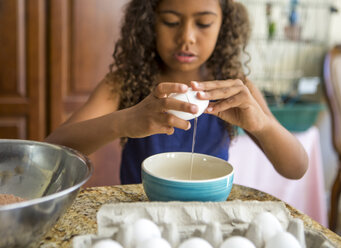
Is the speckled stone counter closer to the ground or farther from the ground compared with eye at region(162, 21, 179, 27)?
closer to the ground

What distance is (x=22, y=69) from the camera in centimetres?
195

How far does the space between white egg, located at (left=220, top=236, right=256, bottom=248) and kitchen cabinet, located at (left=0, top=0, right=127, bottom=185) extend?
1688mm

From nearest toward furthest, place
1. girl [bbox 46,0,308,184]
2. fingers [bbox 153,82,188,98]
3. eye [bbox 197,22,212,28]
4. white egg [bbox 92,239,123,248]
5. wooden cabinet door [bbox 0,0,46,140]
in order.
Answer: white egg [bbox 92,239,123,248]
fingers [bbox 153,82,188,98]
girl [bbox 46,0,308,184]
eye [bbox 197,22,212,28]
wooden cabinet door [bbox 0,0,46,140]

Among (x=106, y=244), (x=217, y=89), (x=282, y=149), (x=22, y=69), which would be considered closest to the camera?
(x=106, y=244)

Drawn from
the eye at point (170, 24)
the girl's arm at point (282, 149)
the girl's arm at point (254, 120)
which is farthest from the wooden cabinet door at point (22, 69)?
the girl's arm at point (282, 149)

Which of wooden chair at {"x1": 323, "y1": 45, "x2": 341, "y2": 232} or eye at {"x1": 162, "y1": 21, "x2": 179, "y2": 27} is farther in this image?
wooden chair at {"x1": 323, "y1": 45, "x2": 341, "y2": 232}

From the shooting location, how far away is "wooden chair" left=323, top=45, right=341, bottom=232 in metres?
2.06

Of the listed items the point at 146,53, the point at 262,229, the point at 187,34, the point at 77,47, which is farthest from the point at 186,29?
the point at 77,47

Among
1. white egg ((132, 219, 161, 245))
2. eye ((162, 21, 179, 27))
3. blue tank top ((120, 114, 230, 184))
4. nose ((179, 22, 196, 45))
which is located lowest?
blue tank top ((120, 114, 230, 184))

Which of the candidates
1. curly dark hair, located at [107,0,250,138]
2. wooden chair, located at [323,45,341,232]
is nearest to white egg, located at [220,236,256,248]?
curly dark hair, located at [107,0,250,138]

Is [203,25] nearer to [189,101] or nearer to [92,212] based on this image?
[189,101]

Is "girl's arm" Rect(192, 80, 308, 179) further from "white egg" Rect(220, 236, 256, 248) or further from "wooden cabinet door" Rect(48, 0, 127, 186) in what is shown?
"wooden cabinet door" Rect(48, 0, 127, 186)

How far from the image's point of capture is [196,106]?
27.8 inches

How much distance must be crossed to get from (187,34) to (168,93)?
383 millimetres
